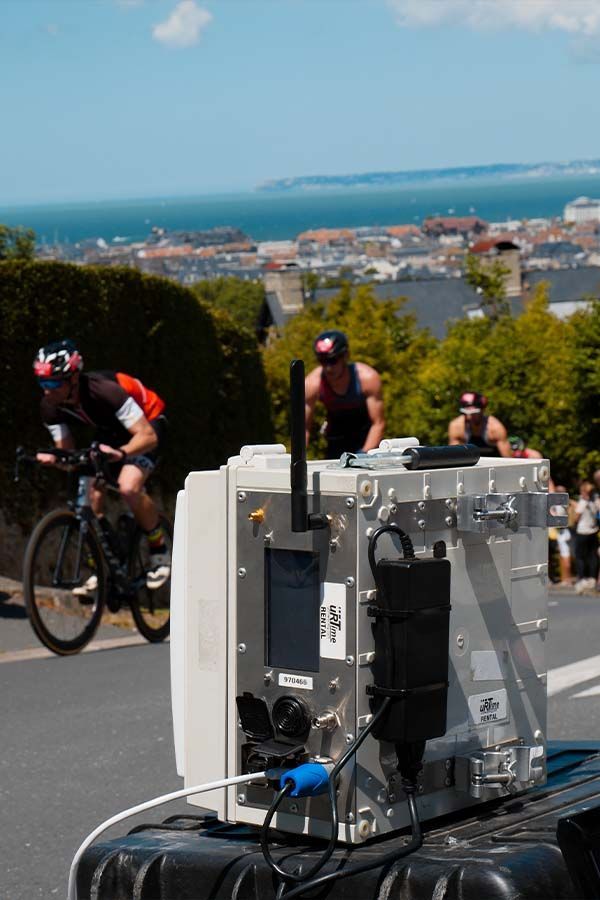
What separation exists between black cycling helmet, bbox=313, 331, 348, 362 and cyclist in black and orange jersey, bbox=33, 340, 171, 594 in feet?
3.70

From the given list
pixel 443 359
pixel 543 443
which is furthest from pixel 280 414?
pixel 543 443

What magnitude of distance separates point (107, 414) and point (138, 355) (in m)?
7.69

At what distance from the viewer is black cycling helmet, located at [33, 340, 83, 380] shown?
9.11m

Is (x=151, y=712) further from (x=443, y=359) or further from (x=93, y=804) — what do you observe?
(x=443, y=359)

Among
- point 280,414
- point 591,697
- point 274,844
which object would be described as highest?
point 274,844

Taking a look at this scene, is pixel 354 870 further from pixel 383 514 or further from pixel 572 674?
pixel 572 674

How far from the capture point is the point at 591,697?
8.16 metres

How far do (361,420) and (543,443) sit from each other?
35284mm

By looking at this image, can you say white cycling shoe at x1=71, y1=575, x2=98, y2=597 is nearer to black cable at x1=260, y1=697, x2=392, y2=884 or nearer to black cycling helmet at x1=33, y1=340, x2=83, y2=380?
black cycling helmet at x1=33, y1=340, x2=83, y2=380

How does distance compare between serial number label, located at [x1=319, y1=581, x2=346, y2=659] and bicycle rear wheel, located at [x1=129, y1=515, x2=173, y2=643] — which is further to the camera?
bicycle rear wheel, located at [x1=129, y1=515, x2=173, y2=643]

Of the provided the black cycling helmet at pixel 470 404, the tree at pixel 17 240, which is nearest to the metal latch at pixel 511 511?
the black cycling helmet at pixel 470 404

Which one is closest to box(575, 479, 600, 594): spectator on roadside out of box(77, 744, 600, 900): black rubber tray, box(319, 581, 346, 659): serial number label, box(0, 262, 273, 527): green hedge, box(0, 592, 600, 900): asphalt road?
box(0, 262, 273, 527): green hedge

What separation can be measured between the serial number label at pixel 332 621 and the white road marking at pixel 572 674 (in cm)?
475

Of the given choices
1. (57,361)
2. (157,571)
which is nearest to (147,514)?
(157,571)
